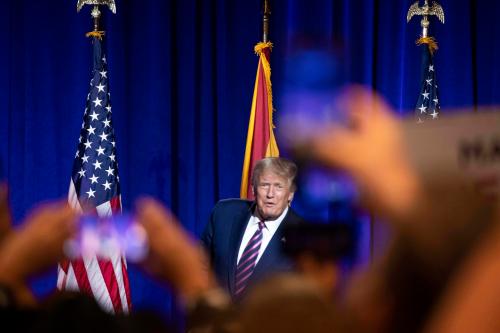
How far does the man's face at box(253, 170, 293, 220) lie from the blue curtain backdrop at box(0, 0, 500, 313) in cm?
141

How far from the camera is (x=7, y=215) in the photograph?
401mm

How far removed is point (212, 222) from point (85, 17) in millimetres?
1816

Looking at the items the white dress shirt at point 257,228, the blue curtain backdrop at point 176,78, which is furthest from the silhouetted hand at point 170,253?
the blue curtain backdrop at point 176,78

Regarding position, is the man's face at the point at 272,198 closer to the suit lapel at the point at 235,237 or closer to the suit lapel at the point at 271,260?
the suit lapel at the point at 235,237

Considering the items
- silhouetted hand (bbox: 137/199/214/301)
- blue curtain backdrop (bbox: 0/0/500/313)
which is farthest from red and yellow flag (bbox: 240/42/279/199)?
silhouetted hand (bbox: 137/199/214/301)

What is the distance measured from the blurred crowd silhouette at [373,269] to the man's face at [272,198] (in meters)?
1.99

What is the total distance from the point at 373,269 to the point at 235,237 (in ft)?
6.63

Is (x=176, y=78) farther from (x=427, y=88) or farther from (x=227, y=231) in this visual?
(x=227, y=231)

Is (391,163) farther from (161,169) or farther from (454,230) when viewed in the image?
(161,169)

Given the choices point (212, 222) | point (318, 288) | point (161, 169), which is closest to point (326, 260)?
point (318, 288)

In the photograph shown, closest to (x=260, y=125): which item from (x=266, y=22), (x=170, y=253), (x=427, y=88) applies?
(x=266, y=22)

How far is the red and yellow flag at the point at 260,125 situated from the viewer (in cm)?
322

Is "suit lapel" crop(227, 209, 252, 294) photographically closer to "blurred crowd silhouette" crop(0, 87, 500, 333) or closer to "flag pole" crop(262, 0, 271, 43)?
"flag pole" crop(262, 0, 271, 43)

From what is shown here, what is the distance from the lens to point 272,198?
7.80 feet
